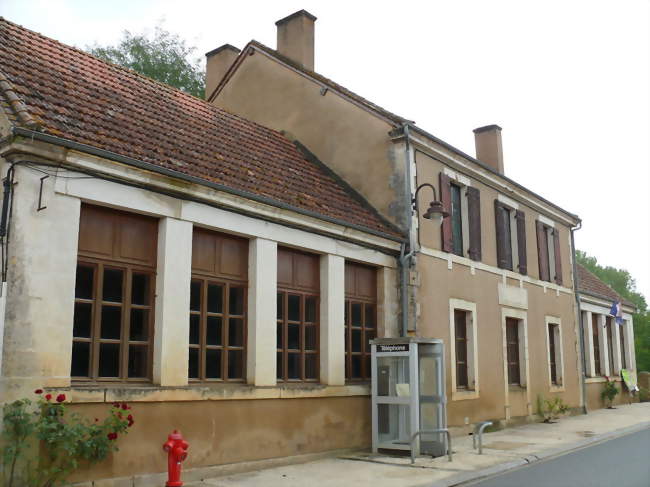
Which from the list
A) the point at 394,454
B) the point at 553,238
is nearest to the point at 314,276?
the point at 394,454

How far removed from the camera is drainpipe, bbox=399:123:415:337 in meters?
13.4

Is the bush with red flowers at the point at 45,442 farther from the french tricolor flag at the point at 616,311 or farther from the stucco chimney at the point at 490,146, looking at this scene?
the french tricolor flag at the point at 616,311

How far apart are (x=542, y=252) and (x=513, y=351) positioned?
11.3ft

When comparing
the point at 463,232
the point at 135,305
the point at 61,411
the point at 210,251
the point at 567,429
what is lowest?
the point at 567,429

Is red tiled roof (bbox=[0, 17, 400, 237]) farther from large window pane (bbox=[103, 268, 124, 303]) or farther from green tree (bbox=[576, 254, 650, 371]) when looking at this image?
green tree (bbox=[576, 254, 650, 371])

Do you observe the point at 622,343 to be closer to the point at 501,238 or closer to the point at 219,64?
the point at 501,238

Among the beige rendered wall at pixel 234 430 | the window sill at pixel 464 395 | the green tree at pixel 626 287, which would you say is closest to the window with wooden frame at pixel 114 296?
the beige rendered wall at pixel 234 430

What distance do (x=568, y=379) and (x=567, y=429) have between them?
4.20 meters

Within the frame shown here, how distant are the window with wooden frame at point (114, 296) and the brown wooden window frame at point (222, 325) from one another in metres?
0.78

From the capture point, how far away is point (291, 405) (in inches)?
425

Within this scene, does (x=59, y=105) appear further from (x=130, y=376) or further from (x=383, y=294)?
(x=383, y=294)

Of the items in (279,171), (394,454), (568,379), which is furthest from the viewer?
(568,379)

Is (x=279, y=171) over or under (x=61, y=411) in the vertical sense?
over

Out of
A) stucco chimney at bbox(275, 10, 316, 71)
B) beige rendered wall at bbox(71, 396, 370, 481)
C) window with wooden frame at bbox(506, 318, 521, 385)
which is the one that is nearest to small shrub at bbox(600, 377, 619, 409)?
window with wooden frame at bbox(506, 318, 521, 385)
